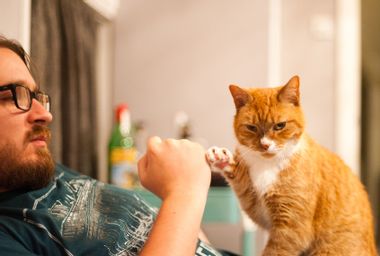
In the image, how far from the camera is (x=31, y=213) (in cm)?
79

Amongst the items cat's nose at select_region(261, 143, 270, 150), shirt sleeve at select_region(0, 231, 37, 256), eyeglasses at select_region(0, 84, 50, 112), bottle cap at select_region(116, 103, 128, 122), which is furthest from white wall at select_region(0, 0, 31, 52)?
cat's nose at select_region(261, 143, 270, 150)

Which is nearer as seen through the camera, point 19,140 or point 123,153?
point 19,140

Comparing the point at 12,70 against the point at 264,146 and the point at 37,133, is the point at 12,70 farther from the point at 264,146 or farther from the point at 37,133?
the point at 264,146

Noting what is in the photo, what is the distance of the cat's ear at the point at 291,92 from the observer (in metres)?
0.75

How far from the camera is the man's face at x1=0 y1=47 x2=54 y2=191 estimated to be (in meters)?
0.85

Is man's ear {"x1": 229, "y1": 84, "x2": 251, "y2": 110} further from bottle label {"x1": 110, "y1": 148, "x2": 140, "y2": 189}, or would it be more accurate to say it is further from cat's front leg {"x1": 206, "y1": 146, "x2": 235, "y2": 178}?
bottle label {"x1": 110, "y1": 148, "x2": 140, "y2": 189}

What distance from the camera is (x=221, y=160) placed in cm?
77

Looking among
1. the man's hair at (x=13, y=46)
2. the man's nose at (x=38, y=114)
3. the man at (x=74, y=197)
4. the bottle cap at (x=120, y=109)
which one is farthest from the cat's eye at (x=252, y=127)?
the bottle cap at (x=120, y=109)

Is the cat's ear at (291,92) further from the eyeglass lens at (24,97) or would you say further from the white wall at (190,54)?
the white wall at (190,54)

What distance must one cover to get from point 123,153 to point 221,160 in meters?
1.18

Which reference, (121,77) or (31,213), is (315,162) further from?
(121,77)

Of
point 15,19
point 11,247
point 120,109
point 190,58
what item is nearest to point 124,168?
point 120,109

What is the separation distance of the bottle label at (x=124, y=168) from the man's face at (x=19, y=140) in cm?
87

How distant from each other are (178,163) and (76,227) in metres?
0.28
